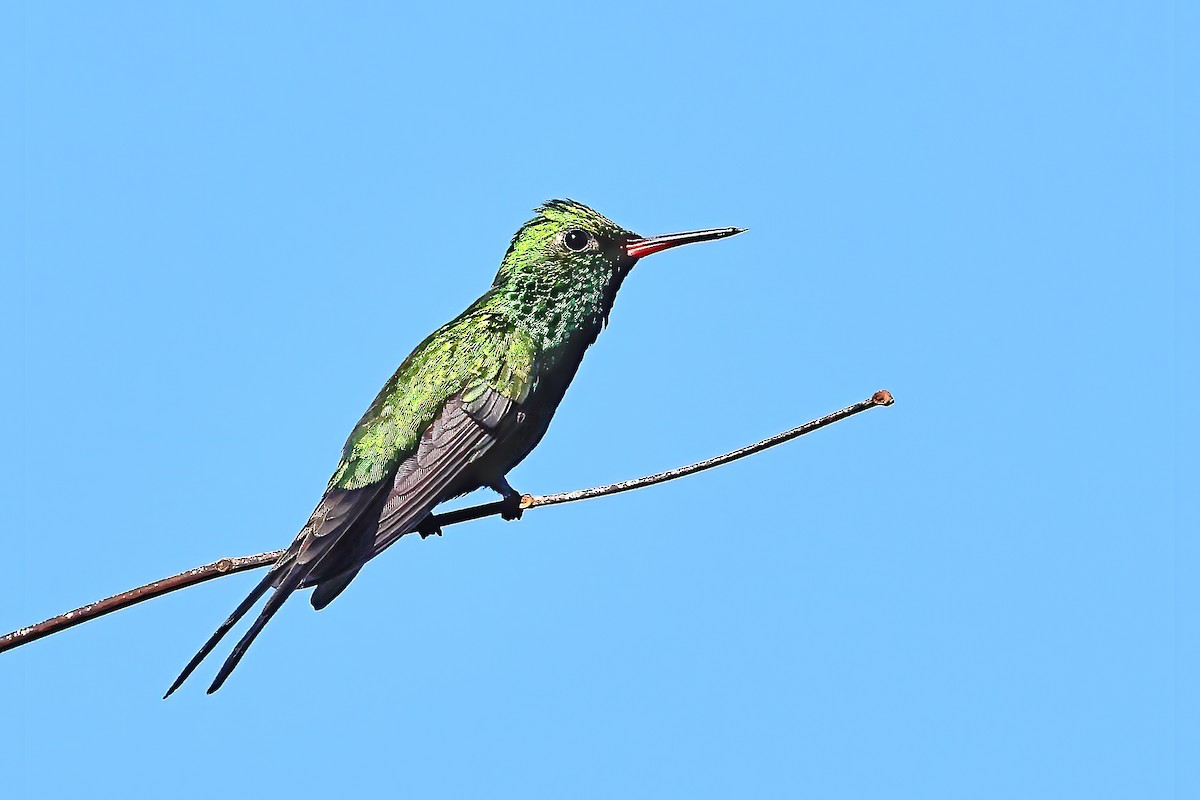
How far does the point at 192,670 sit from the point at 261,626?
Result: 0.40 m

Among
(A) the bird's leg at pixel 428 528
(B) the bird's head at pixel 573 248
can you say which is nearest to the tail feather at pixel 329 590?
(A) the bird's leg at pixel 428 528

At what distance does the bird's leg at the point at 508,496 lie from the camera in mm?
7621

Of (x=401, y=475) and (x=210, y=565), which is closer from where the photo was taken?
(x=210, y=565)

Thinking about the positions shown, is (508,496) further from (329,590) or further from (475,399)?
(329,590)

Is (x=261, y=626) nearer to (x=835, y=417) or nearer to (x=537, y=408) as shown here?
(x=537, y=408)

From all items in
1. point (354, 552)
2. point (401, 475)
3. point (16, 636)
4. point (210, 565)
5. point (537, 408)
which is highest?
point (537, 408)

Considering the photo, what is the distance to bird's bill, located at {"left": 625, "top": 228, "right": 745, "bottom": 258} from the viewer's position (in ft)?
25.5

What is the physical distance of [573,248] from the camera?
8.36 metres

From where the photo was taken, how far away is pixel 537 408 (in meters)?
7.84

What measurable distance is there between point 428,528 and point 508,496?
52 centimetres

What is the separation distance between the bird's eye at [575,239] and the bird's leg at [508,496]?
158cm

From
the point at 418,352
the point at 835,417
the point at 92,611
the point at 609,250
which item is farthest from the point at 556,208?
the point at 92,611

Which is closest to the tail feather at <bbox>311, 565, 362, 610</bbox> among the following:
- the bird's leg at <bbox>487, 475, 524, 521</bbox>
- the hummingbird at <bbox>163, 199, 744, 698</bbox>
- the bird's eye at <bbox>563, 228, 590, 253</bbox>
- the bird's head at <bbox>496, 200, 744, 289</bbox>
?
the hummingbird at <bbox>163, 199, 744, 698</bbox>

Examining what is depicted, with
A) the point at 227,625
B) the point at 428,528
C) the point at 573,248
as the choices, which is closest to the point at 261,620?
the point at 227,625
